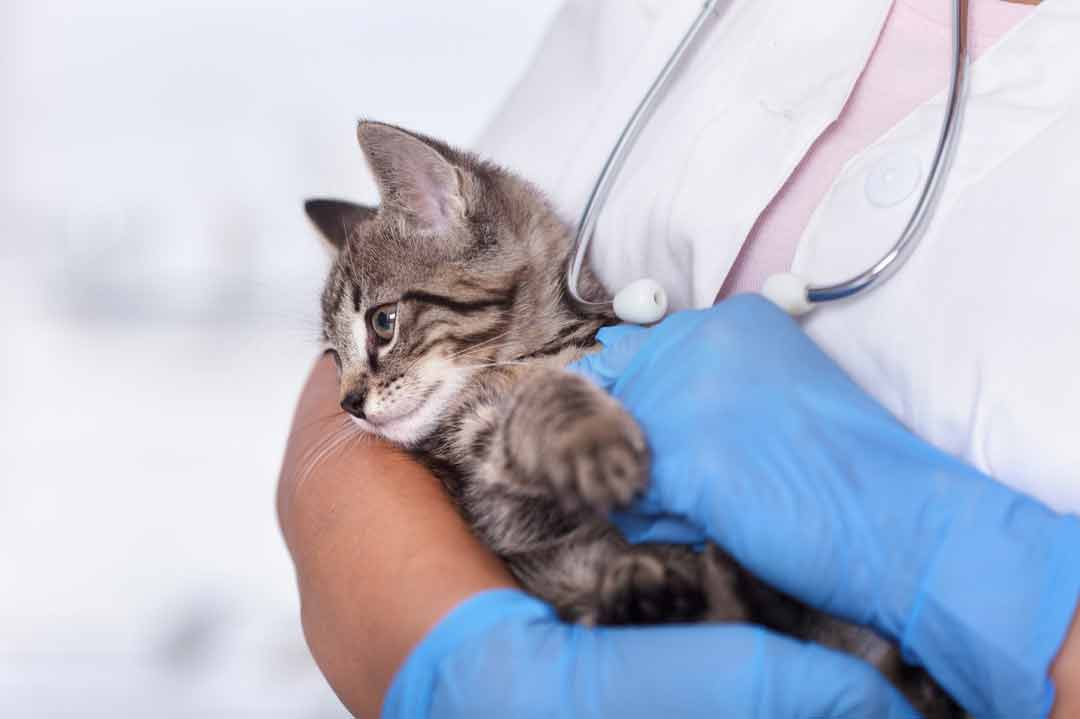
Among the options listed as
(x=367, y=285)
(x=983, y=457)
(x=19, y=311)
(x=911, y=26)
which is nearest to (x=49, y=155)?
(x=19, y=311)

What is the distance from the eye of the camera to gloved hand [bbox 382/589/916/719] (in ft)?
3.49

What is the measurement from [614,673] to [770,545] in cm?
24

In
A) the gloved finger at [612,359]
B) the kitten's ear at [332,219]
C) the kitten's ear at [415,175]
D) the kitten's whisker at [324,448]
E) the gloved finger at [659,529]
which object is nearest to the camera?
the gloved finger at [659,529]

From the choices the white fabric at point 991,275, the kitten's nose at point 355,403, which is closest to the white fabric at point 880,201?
the white fabric at point 991,275

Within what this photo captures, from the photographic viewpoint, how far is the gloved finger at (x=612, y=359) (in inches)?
53.9

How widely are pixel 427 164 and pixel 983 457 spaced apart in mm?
944

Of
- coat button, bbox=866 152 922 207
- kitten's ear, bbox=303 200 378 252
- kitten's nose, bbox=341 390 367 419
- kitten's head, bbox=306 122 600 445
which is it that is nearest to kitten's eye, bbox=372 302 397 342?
kitten's head, bbox=306 122 600 445

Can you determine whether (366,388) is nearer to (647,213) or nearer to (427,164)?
(427,164)

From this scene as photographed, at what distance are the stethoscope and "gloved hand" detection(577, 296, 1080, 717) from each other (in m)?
0.10

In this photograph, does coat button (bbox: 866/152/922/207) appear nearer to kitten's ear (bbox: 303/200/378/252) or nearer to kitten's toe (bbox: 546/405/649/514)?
kitten's toe (bbox: 546/405/649/514)

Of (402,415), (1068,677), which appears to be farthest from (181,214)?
(1068,677)

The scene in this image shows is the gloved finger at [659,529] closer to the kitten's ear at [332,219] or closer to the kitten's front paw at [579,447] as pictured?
the kitten's front paw at [579,447]

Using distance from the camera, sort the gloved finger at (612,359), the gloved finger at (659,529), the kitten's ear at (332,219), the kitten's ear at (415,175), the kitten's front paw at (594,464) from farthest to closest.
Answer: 1. the kitten's ear at (332,219)
2. the kitten's ear at (415,175)
3. the gloved finger at (612,359)
4. the gloved finger at (659,529)
5. the kitten's front paw at (594,464)

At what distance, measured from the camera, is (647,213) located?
1.55 m
